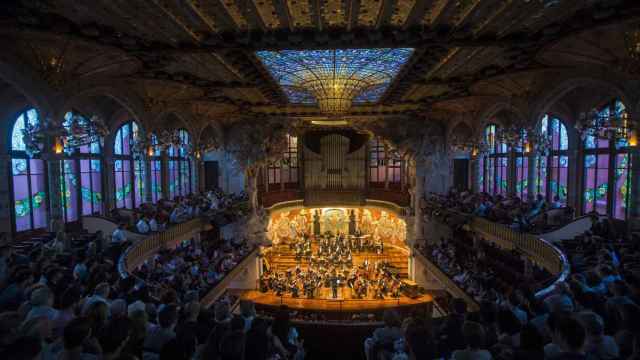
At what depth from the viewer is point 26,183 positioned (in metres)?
13.4

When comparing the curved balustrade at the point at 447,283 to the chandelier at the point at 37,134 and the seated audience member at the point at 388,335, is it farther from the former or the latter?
the chandelier at the point at 37,134

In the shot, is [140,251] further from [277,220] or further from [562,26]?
[277,220]

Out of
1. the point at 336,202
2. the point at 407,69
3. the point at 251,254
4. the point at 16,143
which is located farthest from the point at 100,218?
the point at 336,202

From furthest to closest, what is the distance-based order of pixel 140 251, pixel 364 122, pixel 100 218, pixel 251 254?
pixel 364 122, pixel 251 254, pixel 100 218, pixel 140 251

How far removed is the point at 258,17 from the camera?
6.59m

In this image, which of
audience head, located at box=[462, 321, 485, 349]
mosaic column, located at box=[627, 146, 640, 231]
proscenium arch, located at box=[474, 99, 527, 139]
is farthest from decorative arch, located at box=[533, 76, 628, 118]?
audience head, located at box=[462, 321, 485, 349]

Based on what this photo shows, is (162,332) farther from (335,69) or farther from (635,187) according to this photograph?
(635,187)

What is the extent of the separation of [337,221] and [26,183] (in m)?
18.8

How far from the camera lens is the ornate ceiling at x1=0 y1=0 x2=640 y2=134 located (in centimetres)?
619

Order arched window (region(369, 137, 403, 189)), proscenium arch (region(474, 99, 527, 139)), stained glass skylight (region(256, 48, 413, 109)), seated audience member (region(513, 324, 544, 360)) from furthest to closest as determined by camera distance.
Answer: arched window (region(369, 137, 403, 189))
proscenium arch (region(474, 99, 527, 139))
stained glass skylight (region(256, 48, 413, 109))
seated audience member (region(513, 324, 544, 360))

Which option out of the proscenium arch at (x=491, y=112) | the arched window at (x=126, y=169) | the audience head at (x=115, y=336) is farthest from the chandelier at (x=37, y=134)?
the proscenium arch at (x=491, y=112)

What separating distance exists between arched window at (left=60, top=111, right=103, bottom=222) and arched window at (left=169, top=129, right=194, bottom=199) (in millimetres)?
5328

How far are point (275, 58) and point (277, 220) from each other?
16.5 meters

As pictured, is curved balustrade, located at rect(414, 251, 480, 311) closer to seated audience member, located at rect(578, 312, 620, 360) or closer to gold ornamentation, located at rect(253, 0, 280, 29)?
seated audience member, located at rect(578, 312, 620, 360)
